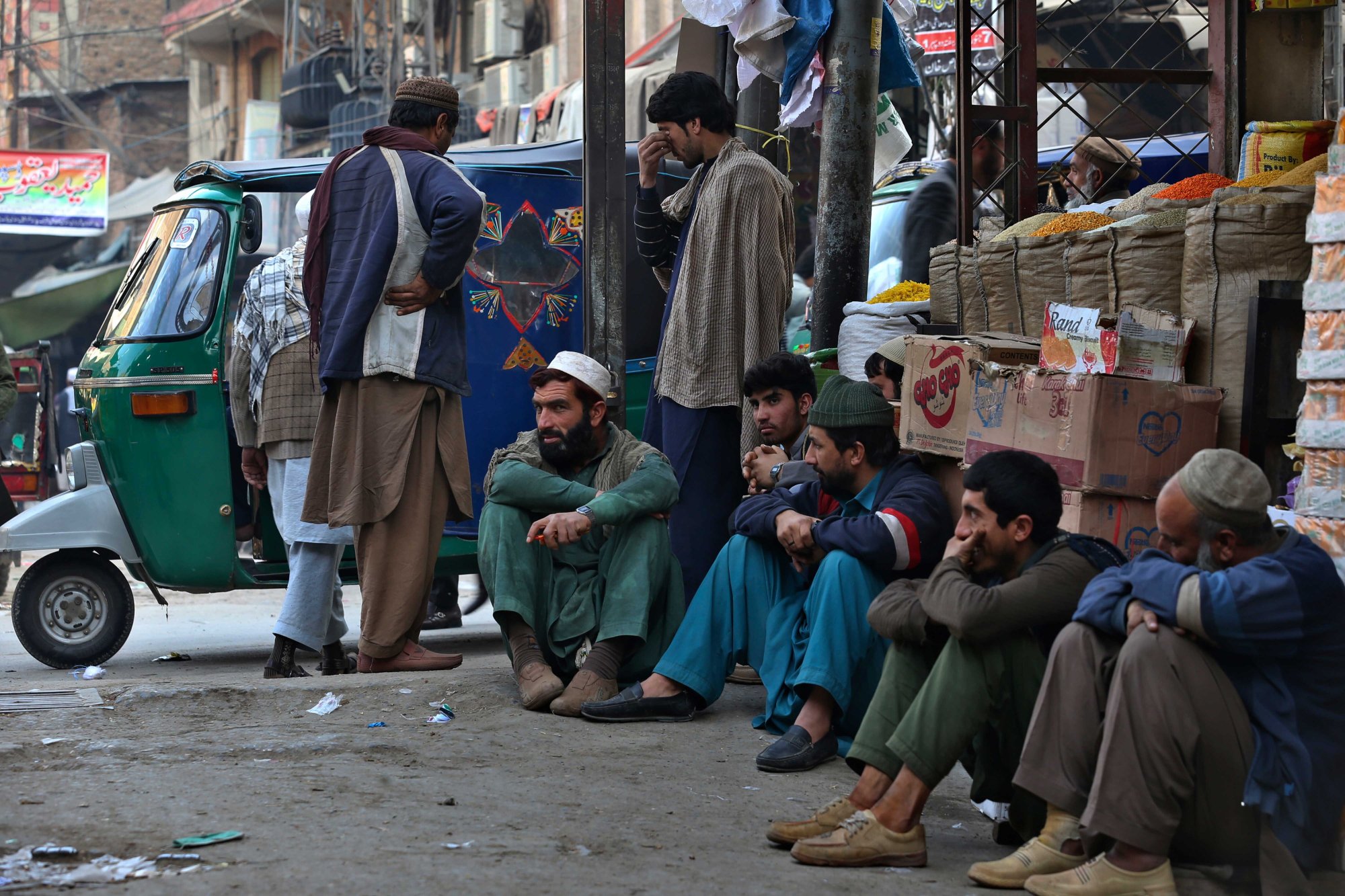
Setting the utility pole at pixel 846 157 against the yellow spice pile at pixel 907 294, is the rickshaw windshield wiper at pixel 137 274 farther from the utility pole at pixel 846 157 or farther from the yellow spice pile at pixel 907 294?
the yellow spice pile at pixel 907 294

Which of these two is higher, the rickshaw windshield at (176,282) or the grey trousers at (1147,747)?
the rickshaw windshield at (176,282)

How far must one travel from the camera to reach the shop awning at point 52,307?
766 inches

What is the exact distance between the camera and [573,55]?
64.5ft

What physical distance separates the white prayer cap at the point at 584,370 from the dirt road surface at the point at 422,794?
3.33ft

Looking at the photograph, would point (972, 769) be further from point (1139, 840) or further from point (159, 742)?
point (159, 742)

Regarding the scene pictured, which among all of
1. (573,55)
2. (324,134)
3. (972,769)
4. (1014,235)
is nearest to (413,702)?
(972,769)

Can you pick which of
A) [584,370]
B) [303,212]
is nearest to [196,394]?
[303,212]

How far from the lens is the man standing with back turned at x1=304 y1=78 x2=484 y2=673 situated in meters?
5.00

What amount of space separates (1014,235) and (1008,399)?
1007mm

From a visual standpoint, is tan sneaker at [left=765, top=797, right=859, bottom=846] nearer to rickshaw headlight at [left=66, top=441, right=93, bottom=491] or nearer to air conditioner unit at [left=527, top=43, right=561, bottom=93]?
rickshaw headlight at [left=66, top=441, right=93, bottom=491]

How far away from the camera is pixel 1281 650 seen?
9.04ft

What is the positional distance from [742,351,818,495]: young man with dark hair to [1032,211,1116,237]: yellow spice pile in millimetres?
864

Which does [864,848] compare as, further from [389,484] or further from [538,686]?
[389,484]

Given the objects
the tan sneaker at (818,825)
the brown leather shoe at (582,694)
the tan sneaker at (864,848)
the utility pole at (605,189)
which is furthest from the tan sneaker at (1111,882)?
the utility pole at (605,189)
